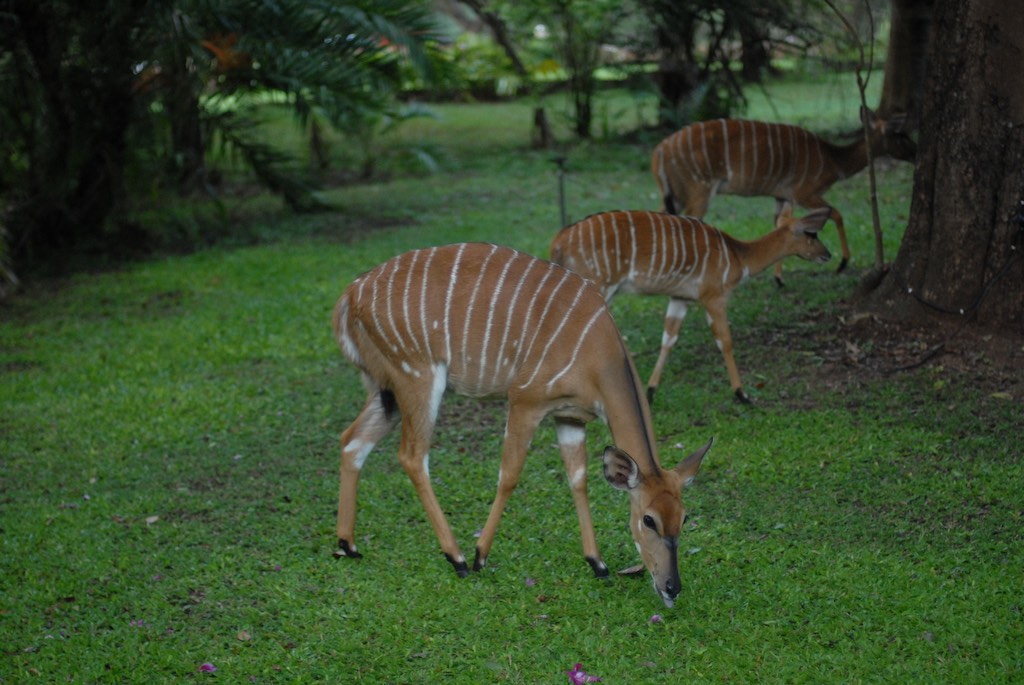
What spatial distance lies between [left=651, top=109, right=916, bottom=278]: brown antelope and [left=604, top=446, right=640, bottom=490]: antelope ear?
14.9ft

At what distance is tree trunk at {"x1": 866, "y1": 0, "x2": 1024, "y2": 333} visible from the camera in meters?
6.00

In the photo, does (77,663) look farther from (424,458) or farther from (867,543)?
(867,543)

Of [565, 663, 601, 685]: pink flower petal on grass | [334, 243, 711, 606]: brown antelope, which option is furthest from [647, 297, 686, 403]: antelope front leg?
[565, 663, 601, 685]: pink flower petal on grass

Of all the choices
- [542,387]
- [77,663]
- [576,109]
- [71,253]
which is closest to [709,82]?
[576,109]

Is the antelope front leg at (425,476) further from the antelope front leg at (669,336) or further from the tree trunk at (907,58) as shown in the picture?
the tree trunk at (907,58)

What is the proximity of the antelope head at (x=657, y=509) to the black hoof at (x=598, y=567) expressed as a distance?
38 cm

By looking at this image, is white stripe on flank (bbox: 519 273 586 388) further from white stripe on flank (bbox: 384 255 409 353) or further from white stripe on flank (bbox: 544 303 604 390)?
white stripe on flank (bbox: 384 255 409 353)

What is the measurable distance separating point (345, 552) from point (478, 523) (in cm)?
66

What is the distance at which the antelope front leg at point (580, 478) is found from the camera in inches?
184

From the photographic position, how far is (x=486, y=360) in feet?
15.4

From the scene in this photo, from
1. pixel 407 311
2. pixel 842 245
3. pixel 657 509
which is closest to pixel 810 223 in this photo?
pixel 842 245

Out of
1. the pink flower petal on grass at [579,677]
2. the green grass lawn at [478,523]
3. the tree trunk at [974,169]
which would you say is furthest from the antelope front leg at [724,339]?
the pink flower petal on grass at [579,677]

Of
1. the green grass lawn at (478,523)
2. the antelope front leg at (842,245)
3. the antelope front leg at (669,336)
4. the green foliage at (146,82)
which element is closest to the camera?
the green grass lawn at (478,523)

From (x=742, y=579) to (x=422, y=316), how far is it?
174 centimetres
